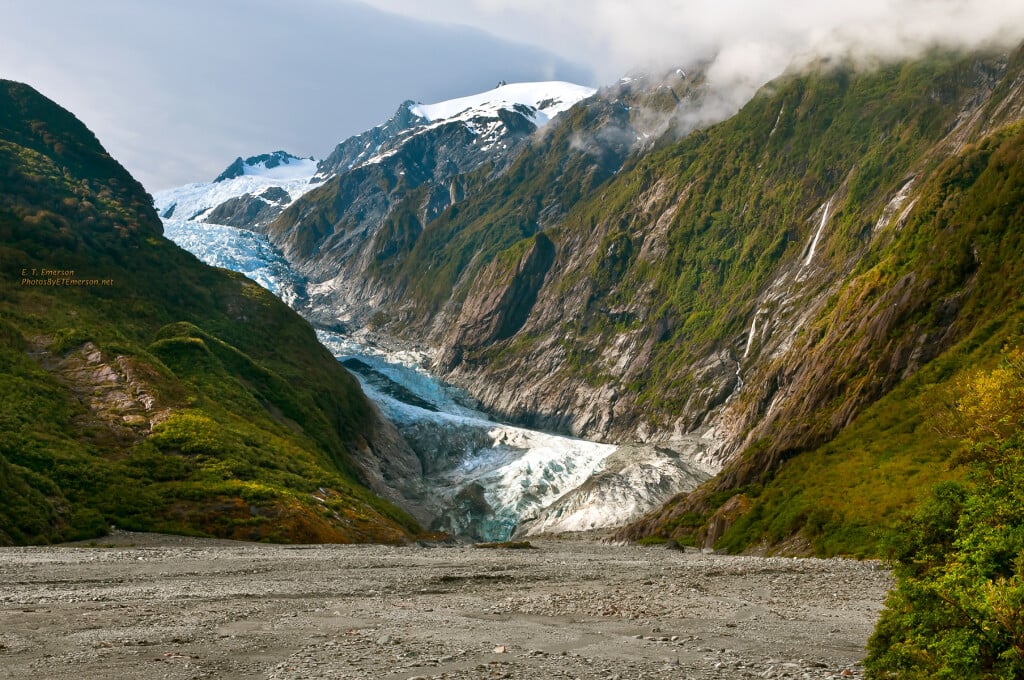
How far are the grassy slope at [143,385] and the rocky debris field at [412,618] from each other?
1877cm

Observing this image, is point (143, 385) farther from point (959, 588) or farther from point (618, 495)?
point (618, 495)

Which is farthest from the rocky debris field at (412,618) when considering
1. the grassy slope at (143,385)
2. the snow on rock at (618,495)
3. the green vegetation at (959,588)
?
the snow on rock at (618,495)

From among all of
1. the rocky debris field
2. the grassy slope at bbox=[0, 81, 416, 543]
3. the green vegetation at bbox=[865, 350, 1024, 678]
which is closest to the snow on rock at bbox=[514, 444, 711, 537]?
the grassy slope at bbox=[0, 81, 416, 543]

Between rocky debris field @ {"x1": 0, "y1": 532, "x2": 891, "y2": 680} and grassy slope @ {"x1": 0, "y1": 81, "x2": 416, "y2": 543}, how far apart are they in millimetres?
18773

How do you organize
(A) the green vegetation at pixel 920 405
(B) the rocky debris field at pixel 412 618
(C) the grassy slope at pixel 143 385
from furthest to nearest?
(A) the green vegetation at pixel 920 405, (C) the grassy slope at pixel 143 385, (B) the rocky debris field at pixel 412 618

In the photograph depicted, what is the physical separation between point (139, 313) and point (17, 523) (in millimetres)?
74077

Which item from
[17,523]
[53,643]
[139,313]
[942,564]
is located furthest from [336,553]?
[139,313]

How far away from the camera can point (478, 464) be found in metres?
197

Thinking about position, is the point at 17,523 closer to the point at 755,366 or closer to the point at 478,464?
the point at 478,464

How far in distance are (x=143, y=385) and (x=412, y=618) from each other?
240ft

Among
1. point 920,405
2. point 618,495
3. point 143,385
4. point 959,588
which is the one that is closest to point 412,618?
point 959,588

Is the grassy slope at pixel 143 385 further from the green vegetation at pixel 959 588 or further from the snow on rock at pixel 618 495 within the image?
the green vegetation at pixel 959 588

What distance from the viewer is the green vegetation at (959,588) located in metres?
14.9

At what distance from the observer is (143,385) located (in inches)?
3671
